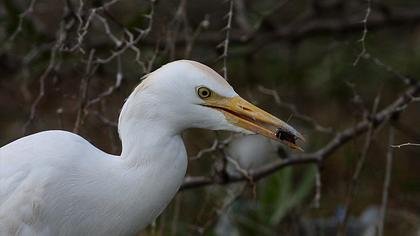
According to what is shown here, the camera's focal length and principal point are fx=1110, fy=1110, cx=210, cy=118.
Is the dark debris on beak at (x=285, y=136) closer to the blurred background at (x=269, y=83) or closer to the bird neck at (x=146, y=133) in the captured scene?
the bird neck at (x=146, y=133)

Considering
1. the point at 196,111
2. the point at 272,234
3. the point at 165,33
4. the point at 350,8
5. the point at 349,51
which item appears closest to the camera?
the point at 196,111

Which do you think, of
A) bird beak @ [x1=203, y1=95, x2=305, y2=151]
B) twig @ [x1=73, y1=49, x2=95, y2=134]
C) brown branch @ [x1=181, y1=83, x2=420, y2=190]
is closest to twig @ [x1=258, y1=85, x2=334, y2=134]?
brown branch @ [x1=181, y1=83, x2=420, y2=190]

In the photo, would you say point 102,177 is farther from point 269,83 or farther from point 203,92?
point 269,83

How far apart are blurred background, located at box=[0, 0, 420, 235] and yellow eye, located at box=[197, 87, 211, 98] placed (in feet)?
2.53

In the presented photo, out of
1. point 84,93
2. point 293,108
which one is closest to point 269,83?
point 293,108

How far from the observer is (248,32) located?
4949 millimetres

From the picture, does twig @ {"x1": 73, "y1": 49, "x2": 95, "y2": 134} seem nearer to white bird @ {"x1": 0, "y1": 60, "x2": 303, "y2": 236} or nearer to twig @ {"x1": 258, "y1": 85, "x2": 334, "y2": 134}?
white bird @ {"x1": 0, "y1": 60, "x2": 303, "y2": 236}

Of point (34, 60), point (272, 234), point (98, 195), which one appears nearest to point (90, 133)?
point (34, 60)

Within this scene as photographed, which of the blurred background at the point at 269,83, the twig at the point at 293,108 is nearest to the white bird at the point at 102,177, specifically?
the blurred background at the point at 269,83

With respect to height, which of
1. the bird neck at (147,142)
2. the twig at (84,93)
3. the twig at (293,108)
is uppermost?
→ the twig at (293,108)

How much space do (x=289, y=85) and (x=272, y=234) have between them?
4.44 feet

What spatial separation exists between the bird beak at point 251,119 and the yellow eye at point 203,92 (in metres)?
0.01

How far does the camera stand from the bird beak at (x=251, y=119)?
109 inches

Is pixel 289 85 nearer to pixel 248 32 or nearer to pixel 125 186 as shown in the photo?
pixel 248 32
